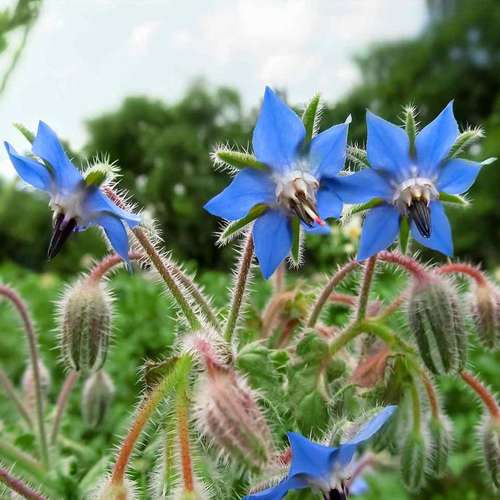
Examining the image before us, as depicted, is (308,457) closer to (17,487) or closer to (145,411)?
(145,411)

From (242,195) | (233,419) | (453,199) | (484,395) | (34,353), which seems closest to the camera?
(233,419)

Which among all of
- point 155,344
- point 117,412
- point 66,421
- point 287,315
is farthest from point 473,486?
point 287,315

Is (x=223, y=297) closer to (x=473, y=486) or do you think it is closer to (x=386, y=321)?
(x=386, y=321)

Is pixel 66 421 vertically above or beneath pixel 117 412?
beneath

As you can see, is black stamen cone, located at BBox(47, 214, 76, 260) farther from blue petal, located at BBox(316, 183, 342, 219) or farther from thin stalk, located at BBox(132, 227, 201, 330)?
blue petal, located at BBox(316, 183, 342, 219)

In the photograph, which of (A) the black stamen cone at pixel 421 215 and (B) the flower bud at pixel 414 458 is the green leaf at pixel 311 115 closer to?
(A) the black stamen cone at pixel 421 215

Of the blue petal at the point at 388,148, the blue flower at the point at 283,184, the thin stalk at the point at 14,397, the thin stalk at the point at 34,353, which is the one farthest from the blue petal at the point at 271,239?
the thin stalk at the point at 14,397

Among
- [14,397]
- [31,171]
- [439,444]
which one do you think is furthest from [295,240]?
[14,397]
